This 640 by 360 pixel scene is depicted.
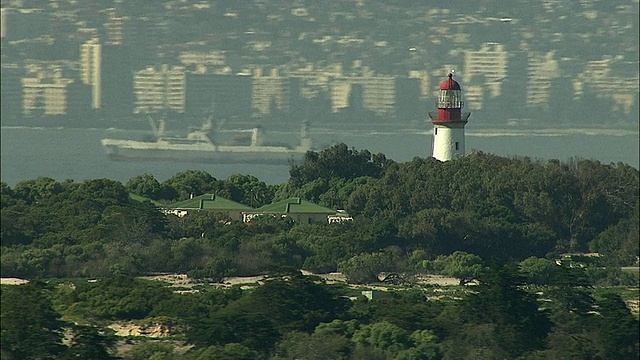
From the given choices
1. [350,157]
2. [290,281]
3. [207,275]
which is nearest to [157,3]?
[350,157]

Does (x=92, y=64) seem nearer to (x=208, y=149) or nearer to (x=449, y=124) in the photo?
(x=208, y=149)

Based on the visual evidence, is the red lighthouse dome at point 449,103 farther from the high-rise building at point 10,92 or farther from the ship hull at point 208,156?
the high-rise building at point 10,92

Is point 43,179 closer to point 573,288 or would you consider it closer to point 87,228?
point 87,228

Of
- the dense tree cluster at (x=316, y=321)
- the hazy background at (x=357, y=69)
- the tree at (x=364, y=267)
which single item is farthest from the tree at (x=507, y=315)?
the hazy background at (x=357, y=69)

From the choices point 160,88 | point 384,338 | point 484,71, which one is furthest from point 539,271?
point 484,71

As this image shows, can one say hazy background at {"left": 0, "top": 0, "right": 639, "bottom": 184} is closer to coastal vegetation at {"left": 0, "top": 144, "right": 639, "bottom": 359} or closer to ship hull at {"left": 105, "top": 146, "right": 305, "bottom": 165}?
ship hull at {"left": 105, "top": 146, "right": 305, "bottom": 165}

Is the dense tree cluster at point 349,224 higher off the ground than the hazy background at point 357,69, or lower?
lower
